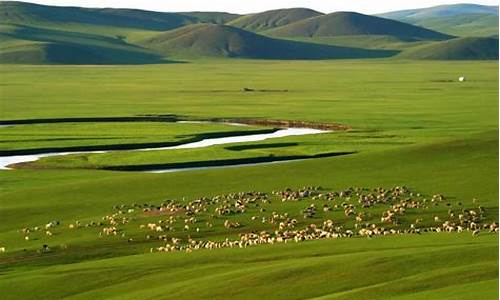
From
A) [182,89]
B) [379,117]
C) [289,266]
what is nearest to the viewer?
[289,266]

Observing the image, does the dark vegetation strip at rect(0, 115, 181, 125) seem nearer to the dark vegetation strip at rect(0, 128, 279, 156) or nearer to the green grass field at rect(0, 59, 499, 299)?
the green grass field at rect(0, 59, 499, 299)

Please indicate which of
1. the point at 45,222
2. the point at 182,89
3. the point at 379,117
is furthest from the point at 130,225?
the point at 182,89

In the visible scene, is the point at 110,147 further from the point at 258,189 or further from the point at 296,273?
the point at 296,273

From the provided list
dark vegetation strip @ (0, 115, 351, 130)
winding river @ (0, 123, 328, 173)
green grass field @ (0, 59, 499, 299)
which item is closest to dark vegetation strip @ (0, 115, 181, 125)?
dark vegetation strip @ (0, 115, 351, 130)

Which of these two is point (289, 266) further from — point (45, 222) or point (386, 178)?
point (386, 178)

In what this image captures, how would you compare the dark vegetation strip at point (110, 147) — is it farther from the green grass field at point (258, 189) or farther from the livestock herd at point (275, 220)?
the livestock herd at point (275, 220)

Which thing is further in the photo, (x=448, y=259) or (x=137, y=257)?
(x=137, y=257)
